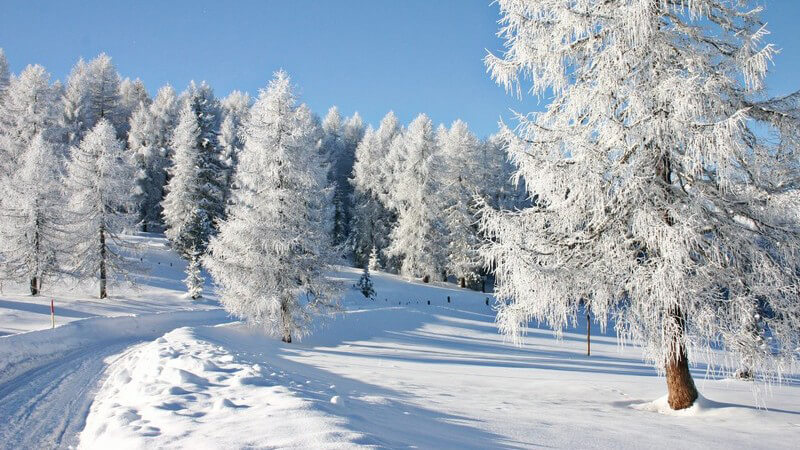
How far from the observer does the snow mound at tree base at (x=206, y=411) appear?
4.76m

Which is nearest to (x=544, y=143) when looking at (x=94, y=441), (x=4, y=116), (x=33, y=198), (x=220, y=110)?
(x=94, y=441)

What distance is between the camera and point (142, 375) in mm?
8711

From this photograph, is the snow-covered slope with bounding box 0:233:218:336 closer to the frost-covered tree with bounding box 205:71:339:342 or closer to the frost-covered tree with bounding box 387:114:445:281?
the frost-covered tree with bounding box 205:71:339:342

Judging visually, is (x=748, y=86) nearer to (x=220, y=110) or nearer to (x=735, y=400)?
(x=735, y=400)

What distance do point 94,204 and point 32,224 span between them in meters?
3.46

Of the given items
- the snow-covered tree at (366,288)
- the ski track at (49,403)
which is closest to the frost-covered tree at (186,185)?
the snow-covered tree at (366,288)

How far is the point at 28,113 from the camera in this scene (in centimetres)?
4234

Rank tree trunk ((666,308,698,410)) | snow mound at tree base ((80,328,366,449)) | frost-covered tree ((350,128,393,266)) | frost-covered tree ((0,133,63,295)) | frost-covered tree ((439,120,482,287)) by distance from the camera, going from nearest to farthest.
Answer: snow mound at tree base ((80,328,366,449)), tree trunk ((666,308,698,410)), frost-covered tree ((0,133,63,295)), frost-covered tree ((439,120,482,287)), frost-covered tree ((350,128,393,266))

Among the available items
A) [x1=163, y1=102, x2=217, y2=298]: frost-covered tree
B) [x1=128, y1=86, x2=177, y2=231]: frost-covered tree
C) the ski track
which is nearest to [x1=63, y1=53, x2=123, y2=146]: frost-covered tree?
[x1=128, y1=86, x2=177, y2=231]: frost-covered tree

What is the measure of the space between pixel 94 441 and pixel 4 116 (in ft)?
163

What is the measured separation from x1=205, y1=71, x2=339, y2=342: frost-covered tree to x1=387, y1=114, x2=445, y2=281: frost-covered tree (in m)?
23.1

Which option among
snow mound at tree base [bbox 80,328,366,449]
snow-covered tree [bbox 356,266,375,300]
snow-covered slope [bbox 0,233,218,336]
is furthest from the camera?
snow-covered tree [bbox 356,266,375,300]

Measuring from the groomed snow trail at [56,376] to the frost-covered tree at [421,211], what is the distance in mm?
24213

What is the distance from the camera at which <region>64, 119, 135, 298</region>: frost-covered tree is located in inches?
1228
